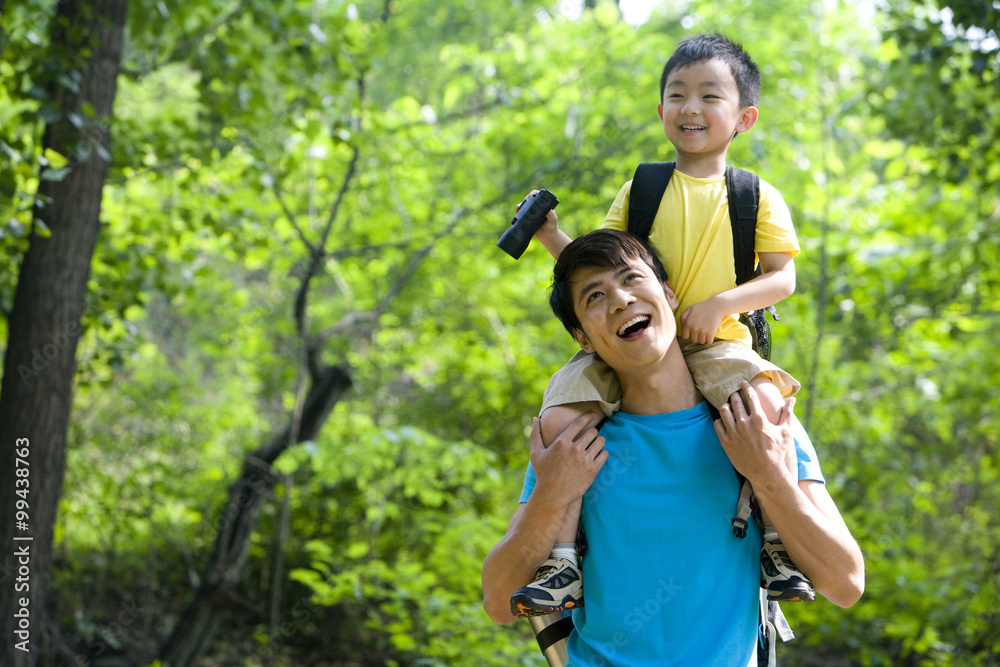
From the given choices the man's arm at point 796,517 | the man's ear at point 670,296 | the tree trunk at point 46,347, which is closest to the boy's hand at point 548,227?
the man's ear at point 670,296

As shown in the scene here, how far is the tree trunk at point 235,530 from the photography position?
14.4 ft

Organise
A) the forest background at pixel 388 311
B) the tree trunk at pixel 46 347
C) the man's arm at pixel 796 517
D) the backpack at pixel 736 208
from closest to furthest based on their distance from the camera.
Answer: the man's arm at pixel 796 517 → the backpack at pixel 736 208 → the tree trunk at pixel 46 347 → the forest background at pixel 388 311

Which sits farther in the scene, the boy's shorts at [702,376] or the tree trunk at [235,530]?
the tree trunk at [235,530]

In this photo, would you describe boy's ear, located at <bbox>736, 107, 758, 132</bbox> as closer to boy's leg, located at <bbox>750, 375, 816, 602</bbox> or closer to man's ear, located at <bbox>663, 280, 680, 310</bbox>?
man's ear, located at <bbox>663, 280, 680, 310</bbox>

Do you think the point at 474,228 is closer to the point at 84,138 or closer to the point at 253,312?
the point at 253,312

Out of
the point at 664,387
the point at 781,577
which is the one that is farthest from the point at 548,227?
the point at 781,577

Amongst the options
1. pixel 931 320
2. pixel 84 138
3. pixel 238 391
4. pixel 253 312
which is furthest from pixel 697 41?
pixel 238 391

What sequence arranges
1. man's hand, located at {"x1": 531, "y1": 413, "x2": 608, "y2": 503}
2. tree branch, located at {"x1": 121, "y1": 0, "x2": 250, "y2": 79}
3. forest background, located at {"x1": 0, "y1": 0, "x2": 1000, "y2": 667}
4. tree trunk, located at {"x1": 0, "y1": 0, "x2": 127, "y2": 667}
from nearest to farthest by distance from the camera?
man's hand, located at {"x1": 531, "y1": 413, "x2": 608, "y2": 503}
tree trunk, located at {"x1": 0, "y1": 0, "x2": 127, "y2": 667}
forest background, located at {"x1": 0, "y1": 0, "x2": 1000, "y2": 667}
tree branch, located at {"x1": 121, "y1": 0, "x2": 250, "y2": 79}

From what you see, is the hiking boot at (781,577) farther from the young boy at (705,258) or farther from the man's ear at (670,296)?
the man's ear at (670,296)

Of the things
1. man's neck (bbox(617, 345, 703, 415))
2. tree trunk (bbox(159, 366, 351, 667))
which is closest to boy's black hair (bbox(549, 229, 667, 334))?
man's neck (bbox(617, 345, 703, 415))

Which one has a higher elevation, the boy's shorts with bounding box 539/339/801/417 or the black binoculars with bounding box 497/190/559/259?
the black binoculars with bounding box 497/190/559/259

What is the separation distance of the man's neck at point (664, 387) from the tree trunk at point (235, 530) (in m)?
3.38

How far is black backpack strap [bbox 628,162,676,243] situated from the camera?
1.46 m

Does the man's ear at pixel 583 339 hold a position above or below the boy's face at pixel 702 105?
below
